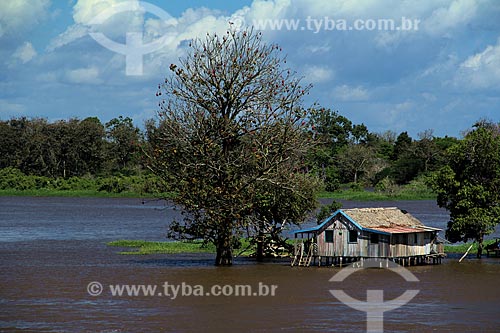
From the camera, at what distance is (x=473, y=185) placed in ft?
171

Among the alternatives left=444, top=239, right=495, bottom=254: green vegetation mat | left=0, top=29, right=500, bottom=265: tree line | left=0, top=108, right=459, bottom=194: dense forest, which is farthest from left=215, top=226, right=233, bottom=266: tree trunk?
left=0, top=108, right=459, bottom=194: dense forest

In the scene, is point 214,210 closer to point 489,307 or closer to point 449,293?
point 449,293

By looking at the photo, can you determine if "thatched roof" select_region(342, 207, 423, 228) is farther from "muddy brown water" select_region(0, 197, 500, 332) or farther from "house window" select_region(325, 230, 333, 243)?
"muddy brown water" select_region(0, 197, 500, 332)

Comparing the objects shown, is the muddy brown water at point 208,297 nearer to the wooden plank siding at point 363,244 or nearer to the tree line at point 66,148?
the wooden plank siding at point 363,244

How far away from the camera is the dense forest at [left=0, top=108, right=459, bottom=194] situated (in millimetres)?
129500

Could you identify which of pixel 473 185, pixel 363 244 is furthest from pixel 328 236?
pixel 473 185

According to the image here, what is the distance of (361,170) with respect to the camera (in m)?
138

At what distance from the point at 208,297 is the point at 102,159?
104180 millimetres

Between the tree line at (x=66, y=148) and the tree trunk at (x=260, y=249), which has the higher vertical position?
the tree line at (x=66, y=148)

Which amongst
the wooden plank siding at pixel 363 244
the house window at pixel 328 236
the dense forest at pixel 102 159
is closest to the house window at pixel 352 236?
the wooden plank siding at pixel 363 244

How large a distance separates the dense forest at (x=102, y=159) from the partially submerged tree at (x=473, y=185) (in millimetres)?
71504

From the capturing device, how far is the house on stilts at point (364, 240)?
4722cm

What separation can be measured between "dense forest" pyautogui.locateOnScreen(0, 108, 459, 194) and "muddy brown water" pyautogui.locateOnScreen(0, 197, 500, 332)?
6931cm

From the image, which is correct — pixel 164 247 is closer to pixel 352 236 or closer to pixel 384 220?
pixel 352 236
